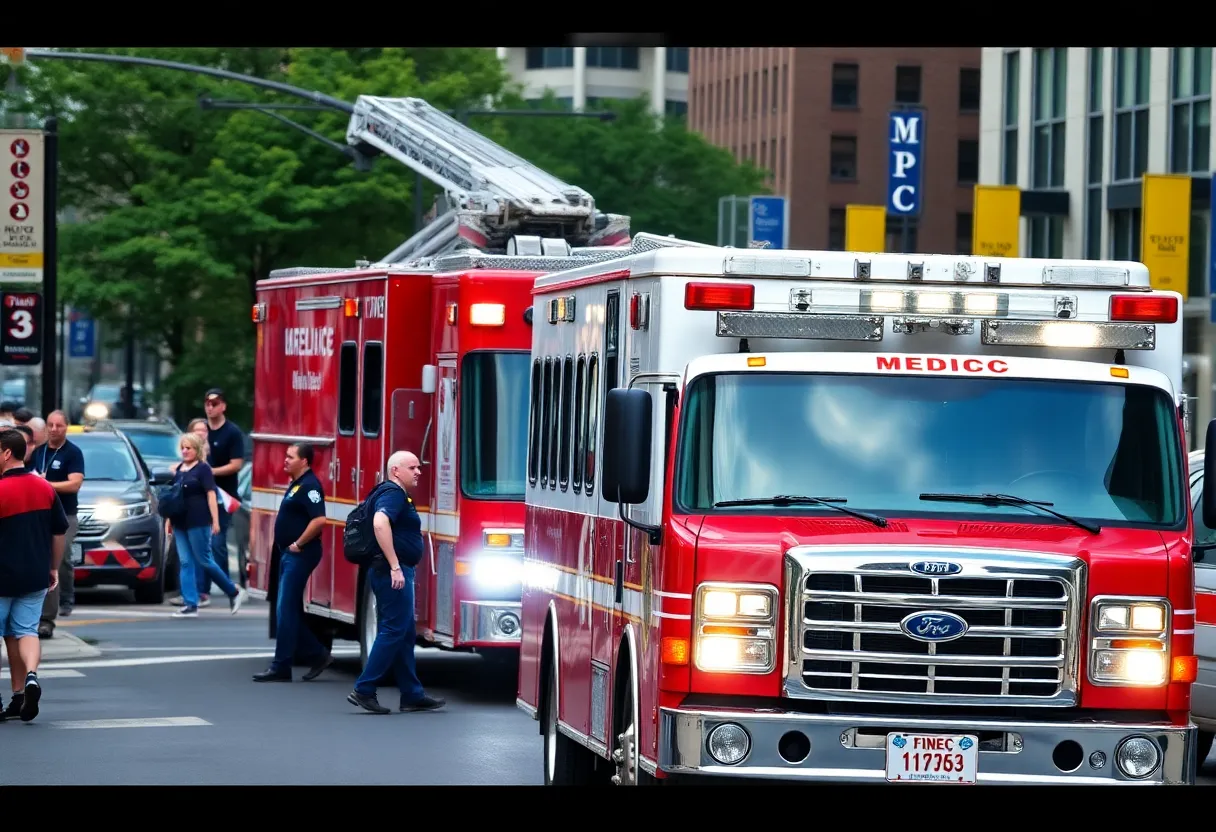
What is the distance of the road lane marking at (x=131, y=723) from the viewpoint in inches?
628

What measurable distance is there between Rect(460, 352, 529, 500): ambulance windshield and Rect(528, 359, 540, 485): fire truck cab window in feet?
11.4

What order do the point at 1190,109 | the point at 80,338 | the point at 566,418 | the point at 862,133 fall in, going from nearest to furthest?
the point at 566,418 < the point at 1190,109 < the point at 80,338 < the point at 862,133

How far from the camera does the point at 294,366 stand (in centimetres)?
2080

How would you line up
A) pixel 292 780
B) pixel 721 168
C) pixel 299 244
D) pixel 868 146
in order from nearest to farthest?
pixel 292 780
pixel 299 244
pixel 721 168
pixel 868 146

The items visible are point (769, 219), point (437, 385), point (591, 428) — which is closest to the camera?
point (591, 428)

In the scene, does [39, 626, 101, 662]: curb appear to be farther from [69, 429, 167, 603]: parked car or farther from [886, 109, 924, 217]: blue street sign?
[886, 109, 924, 217]: blue street sign

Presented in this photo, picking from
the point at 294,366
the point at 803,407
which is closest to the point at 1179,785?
the point at 803,407

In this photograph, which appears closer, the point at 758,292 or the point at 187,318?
the point at 758,292

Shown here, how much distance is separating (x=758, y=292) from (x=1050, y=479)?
134 centimetres

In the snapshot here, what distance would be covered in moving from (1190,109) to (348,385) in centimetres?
2846

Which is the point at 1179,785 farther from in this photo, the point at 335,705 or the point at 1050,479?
the point at 335,705

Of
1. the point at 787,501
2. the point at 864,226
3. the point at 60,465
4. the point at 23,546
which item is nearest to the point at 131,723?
the point at 23,546

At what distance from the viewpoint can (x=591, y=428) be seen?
461 inches

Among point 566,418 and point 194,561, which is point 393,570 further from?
point 194,561
